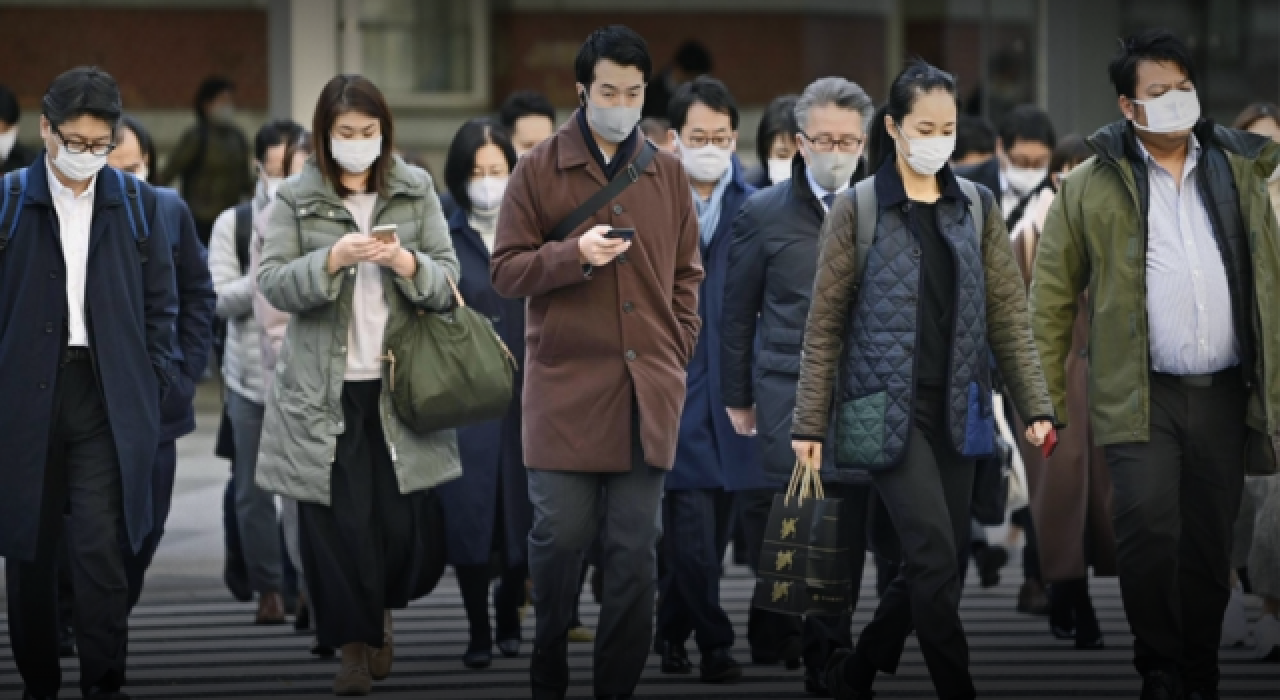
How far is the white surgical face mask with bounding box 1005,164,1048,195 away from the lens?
10945 mm

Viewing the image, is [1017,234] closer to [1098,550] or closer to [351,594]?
[1098,550]

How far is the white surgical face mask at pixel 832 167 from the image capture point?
26.2ft

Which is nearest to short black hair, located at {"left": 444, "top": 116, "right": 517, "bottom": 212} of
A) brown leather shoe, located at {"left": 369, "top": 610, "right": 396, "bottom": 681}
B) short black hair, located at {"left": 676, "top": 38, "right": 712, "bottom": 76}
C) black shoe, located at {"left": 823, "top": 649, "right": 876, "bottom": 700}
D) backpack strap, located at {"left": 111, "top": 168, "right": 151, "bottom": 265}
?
backpack strap, located at {"left": 111, "top": 168, "right": 151, "bottom": 265}

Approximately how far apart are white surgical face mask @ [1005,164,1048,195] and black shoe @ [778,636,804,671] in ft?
10.8

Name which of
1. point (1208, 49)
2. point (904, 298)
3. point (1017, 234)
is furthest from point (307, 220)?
point (1208, 49)

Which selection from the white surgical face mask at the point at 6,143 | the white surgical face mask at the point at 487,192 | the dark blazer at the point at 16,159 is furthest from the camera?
the white surgical face mask at the point at 6,143

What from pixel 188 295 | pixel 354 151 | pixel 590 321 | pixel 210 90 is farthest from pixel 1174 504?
pixel 210 90

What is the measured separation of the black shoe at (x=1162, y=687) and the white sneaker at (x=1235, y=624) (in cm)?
169

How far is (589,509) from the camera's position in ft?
23.5

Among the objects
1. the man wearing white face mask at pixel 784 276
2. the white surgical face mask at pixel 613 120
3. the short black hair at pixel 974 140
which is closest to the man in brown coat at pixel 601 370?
the white surgical face mask at pixel 613 120

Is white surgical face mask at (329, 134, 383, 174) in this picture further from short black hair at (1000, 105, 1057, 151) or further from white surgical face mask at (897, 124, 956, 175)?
short black hair at (1000, 105, 1057, 151)

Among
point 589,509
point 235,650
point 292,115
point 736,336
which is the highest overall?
point 292,115

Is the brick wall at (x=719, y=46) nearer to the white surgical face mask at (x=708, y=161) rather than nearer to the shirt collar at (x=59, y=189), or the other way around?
the white surgical face mask at (x=708, y=161)

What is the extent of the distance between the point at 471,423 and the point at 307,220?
87 cm
